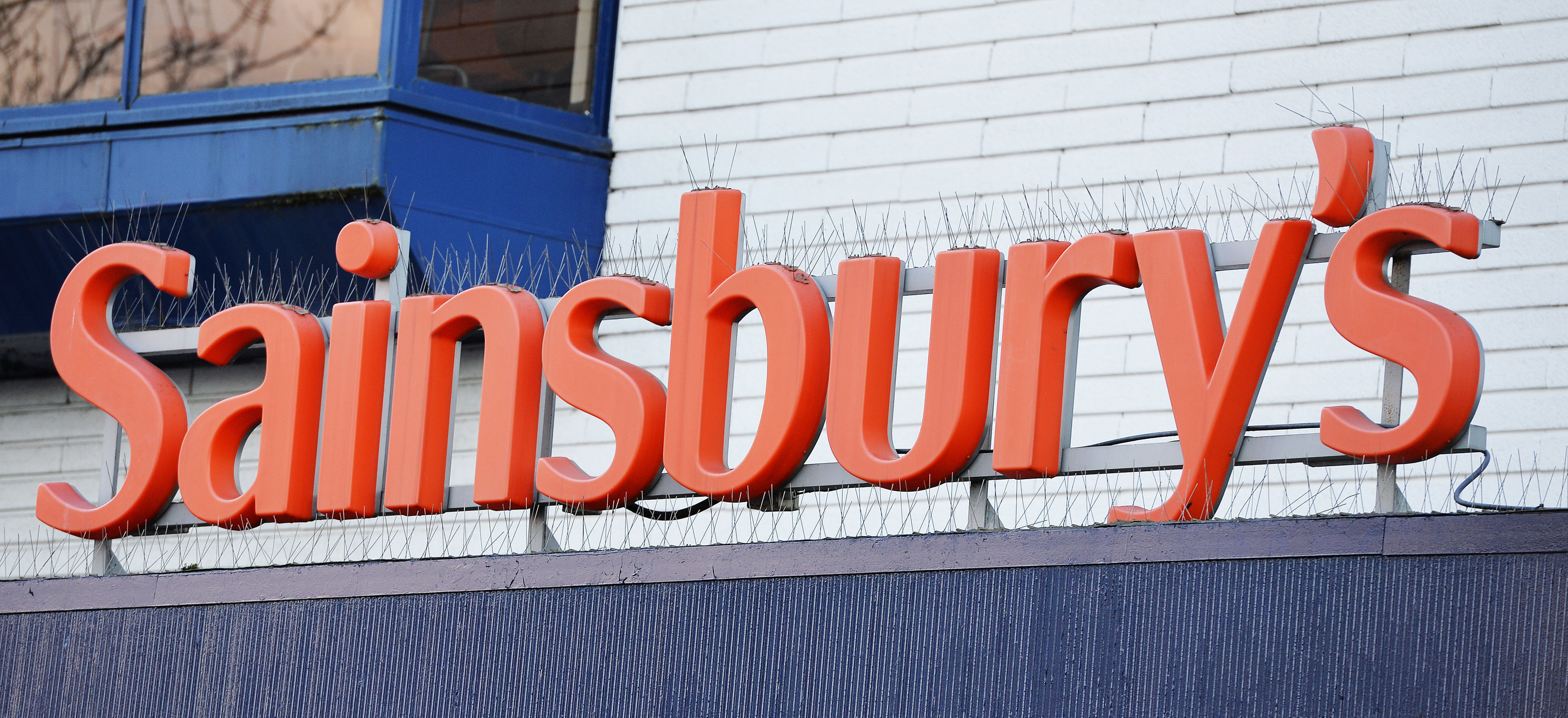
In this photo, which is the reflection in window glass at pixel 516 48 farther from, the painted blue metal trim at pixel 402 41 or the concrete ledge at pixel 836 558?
the concrete ledge at pixel 836 558

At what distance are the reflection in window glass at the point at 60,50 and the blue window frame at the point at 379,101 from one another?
0.05 meters

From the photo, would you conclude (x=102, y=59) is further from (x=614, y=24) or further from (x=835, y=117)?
(x=835, y=117)

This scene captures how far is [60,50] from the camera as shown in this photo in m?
8.49

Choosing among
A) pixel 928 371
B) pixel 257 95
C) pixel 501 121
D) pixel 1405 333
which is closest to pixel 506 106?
pixel 501 121

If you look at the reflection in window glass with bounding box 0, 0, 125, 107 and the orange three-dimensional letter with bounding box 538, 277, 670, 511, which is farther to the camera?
the reflection in window glass with bounding box 0, 0, 125, 107

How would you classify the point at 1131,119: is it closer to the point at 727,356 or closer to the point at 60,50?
the point at 727,356

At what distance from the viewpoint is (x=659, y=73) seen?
28.3ft

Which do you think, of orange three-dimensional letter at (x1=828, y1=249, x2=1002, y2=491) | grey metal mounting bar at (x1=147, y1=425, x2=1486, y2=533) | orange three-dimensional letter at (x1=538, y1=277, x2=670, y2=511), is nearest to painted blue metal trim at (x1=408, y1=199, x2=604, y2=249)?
orange three-dimensional letter at (x1=538, y1=277, x2=670, y2=511)

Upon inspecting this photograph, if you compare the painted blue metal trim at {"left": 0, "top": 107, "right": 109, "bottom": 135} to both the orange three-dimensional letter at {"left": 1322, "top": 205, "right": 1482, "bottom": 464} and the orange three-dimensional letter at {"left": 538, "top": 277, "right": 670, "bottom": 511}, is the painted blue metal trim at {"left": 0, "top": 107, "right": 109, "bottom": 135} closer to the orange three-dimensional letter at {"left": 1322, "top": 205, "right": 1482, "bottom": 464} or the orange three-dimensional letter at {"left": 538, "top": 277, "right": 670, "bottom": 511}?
the orange three-dimensional letter at {"left": 538, "top": 277, "right": 670, "bottom": 511}

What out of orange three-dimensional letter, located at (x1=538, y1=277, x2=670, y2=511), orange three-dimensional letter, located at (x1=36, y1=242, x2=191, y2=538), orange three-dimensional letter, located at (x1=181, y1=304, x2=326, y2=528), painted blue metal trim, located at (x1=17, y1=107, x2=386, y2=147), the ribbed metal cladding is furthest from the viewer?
painted blue metal trim, located at (x1=17, y1=107, x2=386, y2=147)

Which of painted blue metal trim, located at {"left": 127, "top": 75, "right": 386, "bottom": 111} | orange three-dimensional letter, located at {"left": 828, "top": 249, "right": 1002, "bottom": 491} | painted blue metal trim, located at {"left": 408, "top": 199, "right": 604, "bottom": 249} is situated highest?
painted blue metal trim, located at {"left": 127, "top": 75, "right": 386, "bottom": 111}

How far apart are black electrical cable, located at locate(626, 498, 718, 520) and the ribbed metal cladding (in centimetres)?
44

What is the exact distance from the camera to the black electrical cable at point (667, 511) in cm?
625

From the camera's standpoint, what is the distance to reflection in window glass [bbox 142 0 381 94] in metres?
8.05
